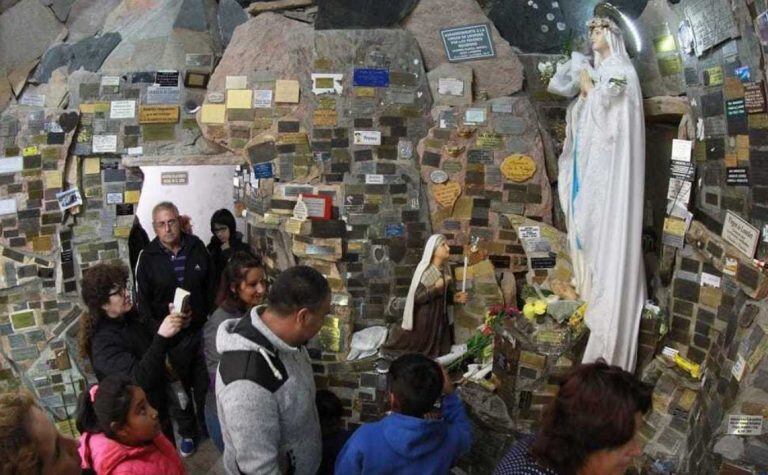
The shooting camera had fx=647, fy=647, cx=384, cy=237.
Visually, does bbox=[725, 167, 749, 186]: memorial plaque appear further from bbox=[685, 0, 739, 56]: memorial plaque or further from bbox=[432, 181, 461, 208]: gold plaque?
bbox=[432, 181, 461, 208]: gold plaque

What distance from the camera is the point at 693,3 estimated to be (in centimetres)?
402

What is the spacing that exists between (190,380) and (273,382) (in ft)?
8.00

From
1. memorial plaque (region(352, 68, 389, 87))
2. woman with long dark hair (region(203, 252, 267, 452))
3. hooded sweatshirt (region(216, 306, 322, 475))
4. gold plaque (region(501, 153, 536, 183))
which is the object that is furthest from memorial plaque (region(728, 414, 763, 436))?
memorial plaque (region(352, 68, 389, 87))

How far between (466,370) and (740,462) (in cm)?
207

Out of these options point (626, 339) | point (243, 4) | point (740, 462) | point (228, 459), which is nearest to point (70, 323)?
point (243, 4)

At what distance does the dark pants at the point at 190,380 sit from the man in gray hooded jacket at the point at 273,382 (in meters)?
1.87

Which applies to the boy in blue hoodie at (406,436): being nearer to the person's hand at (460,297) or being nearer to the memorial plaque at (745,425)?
the memorial plaque at (745,425)

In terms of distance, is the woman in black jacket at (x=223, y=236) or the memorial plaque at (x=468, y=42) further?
the woman in black jacket at (x=223, y=236)

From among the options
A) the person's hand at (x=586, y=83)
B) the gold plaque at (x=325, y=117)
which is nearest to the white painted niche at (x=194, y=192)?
the gold plaque at (x=325, y=117)

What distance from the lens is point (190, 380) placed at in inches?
183

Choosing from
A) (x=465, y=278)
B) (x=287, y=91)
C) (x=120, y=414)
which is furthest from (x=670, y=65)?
(x=120, y=414)

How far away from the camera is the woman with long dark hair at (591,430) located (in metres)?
1.97

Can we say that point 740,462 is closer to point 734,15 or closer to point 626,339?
point 626,339

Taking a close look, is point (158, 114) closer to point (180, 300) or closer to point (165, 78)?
point (165, 78)
